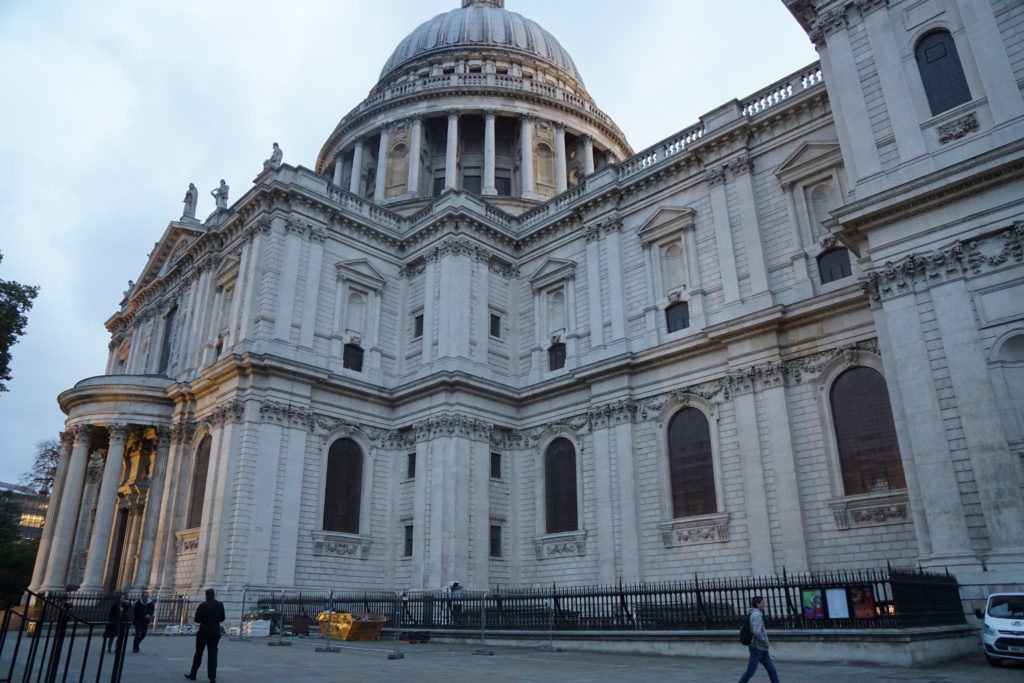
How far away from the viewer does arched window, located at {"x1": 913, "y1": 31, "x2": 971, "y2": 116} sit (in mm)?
19391

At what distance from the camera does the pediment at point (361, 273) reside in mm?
31417

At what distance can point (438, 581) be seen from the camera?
26.8 m

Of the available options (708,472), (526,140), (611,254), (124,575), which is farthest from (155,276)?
(708,472)

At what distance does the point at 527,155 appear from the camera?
152 ft

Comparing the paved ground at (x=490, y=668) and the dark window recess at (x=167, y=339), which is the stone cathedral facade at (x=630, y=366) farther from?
the paved ground at (x=490, y=668)

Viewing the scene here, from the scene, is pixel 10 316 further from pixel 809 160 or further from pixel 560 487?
pixel 809 160

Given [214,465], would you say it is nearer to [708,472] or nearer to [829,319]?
[708,472]

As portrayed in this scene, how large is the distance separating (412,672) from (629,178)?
74.9 feet

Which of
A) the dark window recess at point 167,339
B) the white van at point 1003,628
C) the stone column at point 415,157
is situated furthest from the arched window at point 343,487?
the white van at point 1003,628

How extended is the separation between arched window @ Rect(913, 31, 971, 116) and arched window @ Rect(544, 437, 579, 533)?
17.3 m

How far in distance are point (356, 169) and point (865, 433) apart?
37.7 meters

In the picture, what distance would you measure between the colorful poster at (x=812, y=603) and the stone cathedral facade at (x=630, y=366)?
3.75m

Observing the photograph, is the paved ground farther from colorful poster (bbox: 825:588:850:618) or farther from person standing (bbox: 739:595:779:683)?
person standing (bbox: 739:595:779:683)

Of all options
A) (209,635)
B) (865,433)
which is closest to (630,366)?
(865,433)
